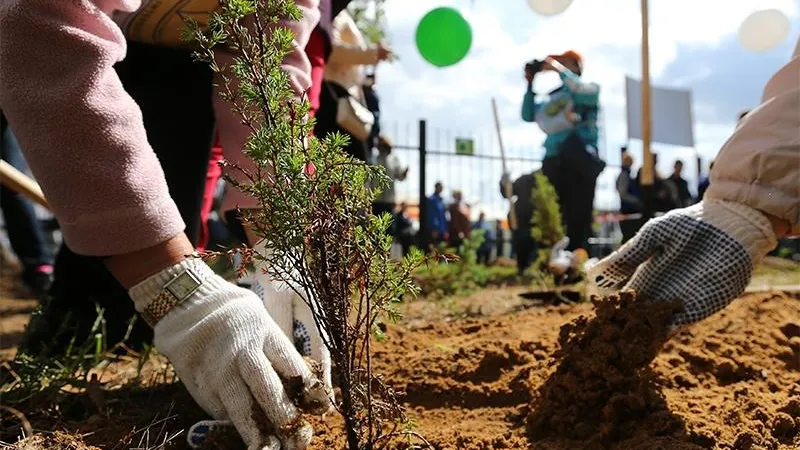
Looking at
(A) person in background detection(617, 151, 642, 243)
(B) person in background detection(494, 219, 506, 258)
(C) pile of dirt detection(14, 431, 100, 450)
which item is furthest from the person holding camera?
(B) person in background detection(494, 219, 506, 258)

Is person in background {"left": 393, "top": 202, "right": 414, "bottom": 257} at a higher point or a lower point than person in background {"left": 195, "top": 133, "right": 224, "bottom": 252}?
lower

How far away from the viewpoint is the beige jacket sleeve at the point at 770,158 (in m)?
1.73

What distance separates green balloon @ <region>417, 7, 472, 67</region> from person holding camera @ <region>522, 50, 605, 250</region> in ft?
2.96

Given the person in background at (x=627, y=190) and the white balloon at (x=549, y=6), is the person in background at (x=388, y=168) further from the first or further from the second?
the person in background at (x=627, y=190)

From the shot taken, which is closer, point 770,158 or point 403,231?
point 770,158

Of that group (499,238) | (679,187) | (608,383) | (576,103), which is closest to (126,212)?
(608,383)

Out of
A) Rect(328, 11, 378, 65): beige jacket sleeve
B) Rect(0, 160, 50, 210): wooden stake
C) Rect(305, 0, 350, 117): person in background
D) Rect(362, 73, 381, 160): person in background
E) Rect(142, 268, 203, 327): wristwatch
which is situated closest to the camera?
Rect(142, 268, 203, 327): wristwatch

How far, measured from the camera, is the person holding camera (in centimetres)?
546

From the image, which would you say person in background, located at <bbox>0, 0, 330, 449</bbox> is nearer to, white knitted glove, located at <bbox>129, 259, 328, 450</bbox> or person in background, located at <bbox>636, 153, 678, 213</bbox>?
white knitted glove, located at <bbox>129, 259, 328, 450</bbox>

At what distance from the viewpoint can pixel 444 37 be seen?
19.9ft

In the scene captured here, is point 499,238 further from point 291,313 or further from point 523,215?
point 291,313

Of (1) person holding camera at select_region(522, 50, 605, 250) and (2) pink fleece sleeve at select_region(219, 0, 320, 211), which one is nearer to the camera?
(2) pink fleece sleeve at select_region(219, 0, 320, 211)

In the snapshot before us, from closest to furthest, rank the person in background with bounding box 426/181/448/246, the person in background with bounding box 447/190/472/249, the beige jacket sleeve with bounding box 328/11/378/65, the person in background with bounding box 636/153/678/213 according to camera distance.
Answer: the beige jacket sleeve with bounding box 328/11/378/65
the person in background with bounding box 636/153/678/213
the person in background with bounding box 426/181/448/246
the person in background with bounding box 447/190/472/249

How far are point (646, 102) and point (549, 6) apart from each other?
1.27 metres
